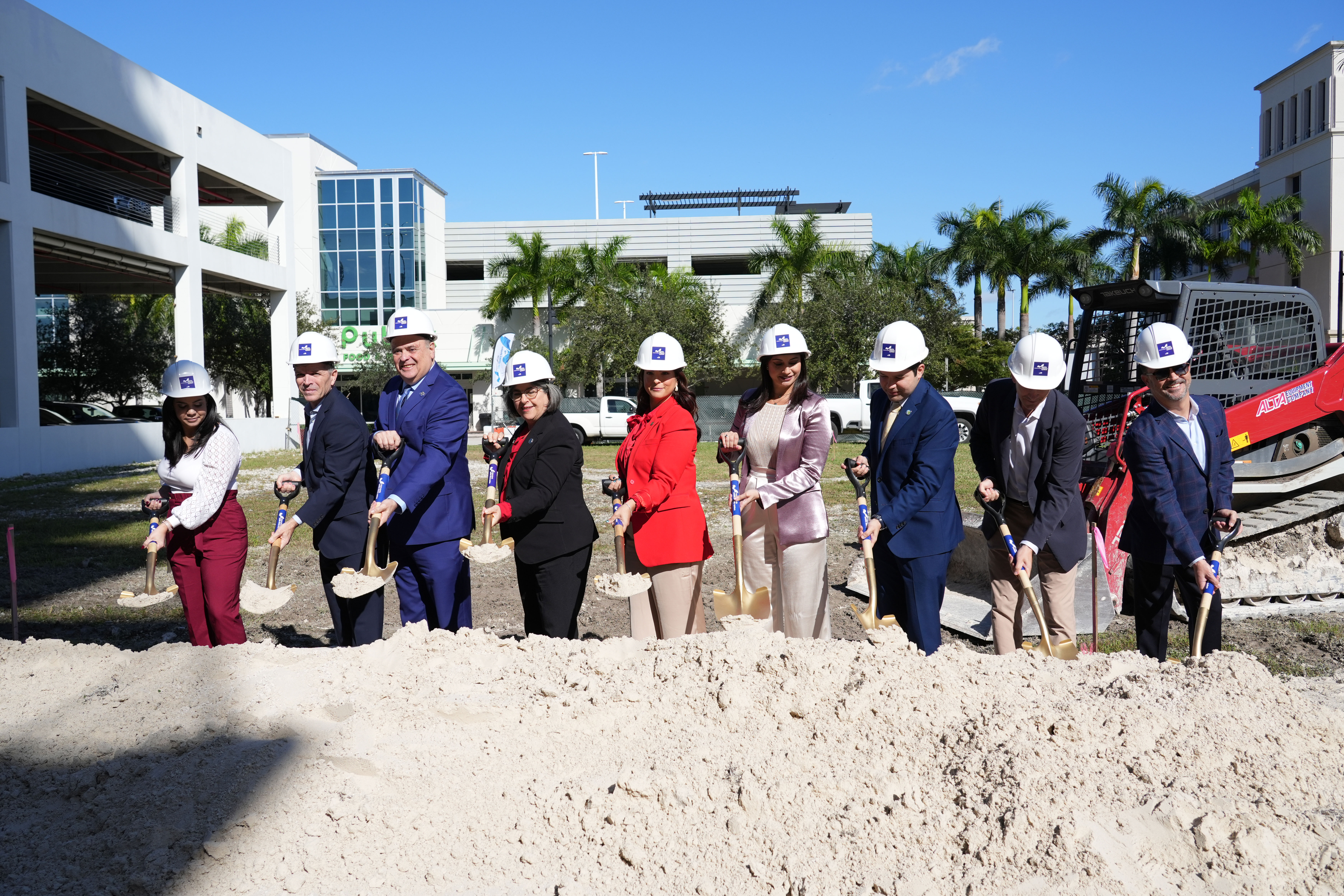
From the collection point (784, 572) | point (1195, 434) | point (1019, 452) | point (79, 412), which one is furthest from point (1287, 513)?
point (79, 412)

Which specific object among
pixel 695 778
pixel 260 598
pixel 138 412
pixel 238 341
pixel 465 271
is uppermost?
pixel 465 271

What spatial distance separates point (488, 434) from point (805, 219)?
3541 cm

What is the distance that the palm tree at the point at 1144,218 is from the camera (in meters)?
37.0

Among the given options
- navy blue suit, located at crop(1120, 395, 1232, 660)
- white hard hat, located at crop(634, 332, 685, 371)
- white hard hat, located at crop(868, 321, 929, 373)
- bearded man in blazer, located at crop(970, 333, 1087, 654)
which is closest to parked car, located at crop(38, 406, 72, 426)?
white hard hat, located at crop(634, 332, 685, 371)

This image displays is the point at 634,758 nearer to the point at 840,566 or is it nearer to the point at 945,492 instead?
the point at 945,492

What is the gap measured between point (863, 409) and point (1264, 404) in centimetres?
1913

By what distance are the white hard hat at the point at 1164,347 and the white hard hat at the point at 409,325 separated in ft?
10.5

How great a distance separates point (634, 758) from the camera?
10.3 feet

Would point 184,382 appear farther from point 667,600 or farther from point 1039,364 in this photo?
point 1039,364

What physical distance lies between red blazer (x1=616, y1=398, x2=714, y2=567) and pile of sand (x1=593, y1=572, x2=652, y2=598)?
126mm

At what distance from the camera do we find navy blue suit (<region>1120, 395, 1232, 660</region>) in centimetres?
425

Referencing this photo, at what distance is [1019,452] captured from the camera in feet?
14.9

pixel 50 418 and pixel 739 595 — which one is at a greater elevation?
pixel 50 418

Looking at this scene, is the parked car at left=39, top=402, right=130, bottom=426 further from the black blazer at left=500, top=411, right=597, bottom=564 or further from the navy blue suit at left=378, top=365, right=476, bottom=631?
the black blazer at left=500, top=411, right=597, bottom=564
